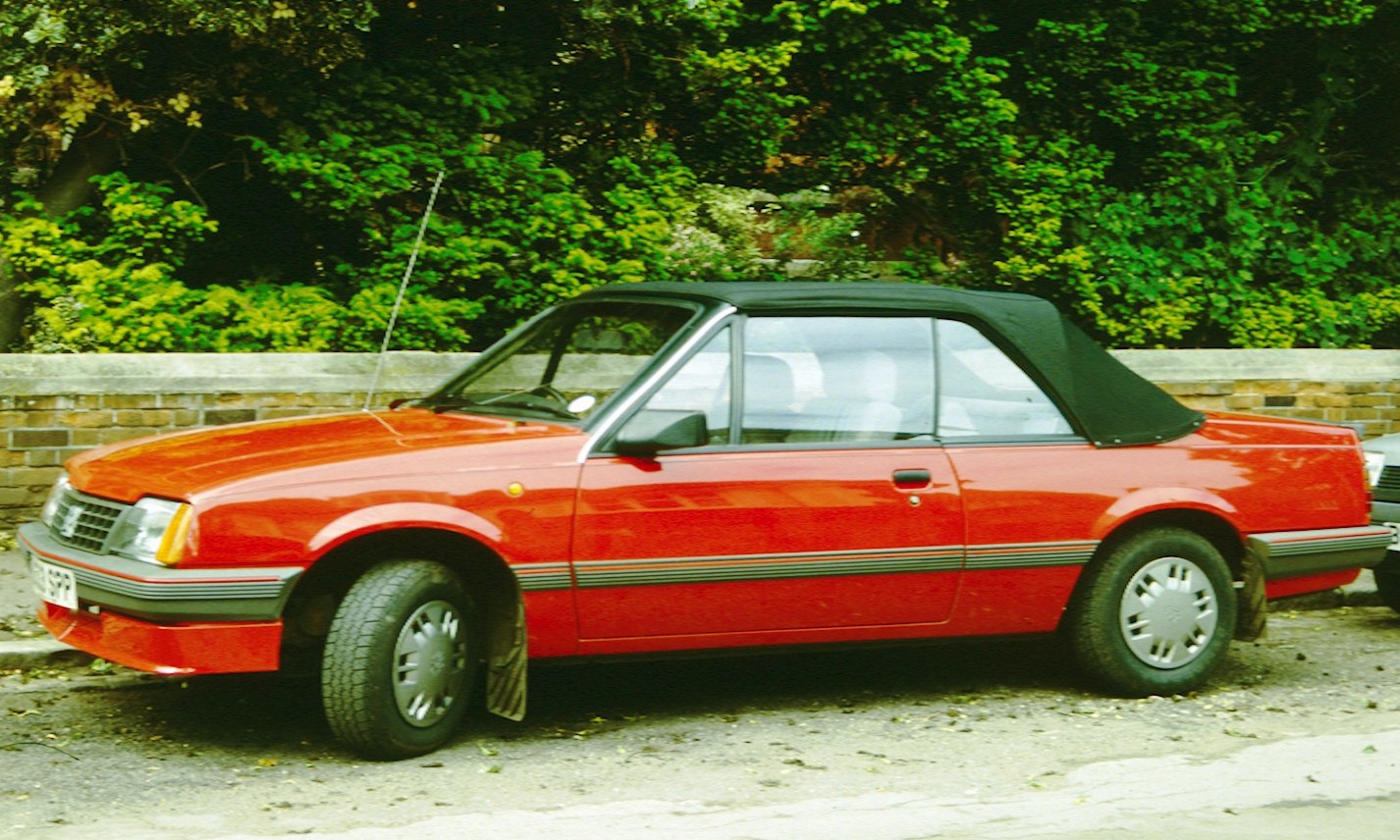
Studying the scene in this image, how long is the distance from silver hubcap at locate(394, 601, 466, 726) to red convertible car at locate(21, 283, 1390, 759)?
1 cm

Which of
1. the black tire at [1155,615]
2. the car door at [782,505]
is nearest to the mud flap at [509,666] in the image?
the car door at [782,505]

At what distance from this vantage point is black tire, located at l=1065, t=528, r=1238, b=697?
6344 millimetres

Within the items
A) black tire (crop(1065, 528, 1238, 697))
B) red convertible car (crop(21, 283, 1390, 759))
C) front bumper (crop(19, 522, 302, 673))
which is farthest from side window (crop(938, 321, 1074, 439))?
front bumper (crop(19, 522, 302, 673))

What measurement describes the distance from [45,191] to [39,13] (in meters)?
1.39

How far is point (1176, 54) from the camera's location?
42.7ft

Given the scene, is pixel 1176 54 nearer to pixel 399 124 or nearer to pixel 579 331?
pixel 399 124

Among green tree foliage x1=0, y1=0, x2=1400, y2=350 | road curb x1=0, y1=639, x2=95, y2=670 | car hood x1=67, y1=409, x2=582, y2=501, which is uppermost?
green tree foliage x1=0, y1=0, x2=1400, y2=350

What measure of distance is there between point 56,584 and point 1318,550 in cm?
487

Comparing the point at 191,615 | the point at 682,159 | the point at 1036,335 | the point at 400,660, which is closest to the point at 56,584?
the point at 191,615

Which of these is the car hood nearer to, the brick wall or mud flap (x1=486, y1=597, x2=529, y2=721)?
mud flap (x1=486, y1=597, x2=529, y2=721)

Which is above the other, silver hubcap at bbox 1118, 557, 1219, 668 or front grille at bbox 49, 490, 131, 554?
front grille at bbox 49, 490, 131, 554

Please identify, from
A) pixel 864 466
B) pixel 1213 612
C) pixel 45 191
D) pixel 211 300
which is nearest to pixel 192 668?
pixel 864 466

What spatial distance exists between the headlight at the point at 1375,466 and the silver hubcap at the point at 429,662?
15.9 feet

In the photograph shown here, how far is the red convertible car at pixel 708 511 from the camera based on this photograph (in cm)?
525
